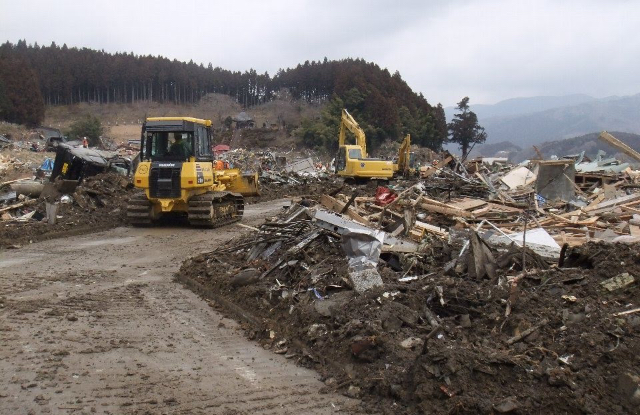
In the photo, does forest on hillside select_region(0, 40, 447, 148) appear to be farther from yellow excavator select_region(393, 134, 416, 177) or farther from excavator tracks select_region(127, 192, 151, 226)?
excavator tracks select_region(127, 192, 151, 226)

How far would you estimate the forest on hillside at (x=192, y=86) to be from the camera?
184 ft

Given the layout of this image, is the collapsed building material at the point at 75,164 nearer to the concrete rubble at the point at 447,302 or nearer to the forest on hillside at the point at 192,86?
the concrete rubble at the point at 447,302

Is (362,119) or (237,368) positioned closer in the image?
(237,368)

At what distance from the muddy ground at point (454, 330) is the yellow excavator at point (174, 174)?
6590 mm

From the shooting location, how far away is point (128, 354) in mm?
5785

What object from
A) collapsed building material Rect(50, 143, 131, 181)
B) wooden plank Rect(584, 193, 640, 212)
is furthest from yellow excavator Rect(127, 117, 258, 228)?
wooden plank Rect(584, 193, 640, 212)

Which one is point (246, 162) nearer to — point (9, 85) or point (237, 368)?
point (9, 85)

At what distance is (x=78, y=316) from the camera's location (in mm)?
7047

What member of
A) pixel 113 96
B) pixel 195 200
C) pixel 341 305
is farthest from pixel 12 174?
pixel 113 96

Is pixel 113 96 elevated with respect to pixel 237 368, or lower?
elevated

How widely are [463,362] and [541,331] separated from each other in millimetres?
1072

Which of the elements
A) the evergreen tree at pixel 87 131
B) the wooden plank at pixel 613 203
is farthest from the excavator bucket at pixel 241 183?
the evergreen tree at pixel 87 131

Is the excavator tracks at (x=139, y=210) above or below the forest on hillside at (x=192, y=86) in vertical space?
below

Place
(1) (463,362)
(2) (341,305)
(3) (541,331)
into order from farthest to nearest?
(2) (341,305) → (3) (541,331) → (1) (463,362)
